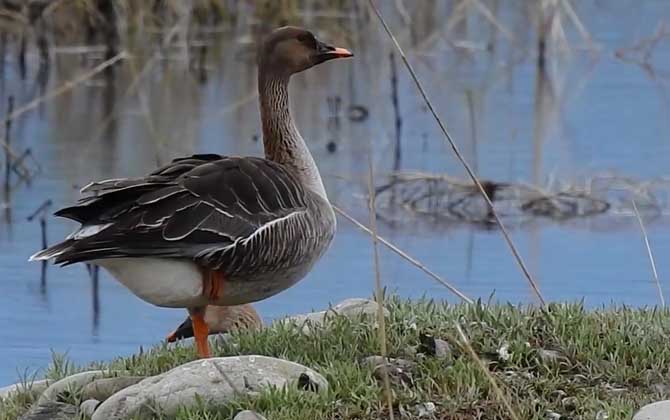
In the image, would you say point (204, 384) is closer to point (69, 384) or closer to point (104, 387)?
point (104, 387)

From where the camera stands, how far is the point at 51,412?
5891mm

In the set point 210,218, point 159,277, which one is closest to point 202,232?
point 210,218

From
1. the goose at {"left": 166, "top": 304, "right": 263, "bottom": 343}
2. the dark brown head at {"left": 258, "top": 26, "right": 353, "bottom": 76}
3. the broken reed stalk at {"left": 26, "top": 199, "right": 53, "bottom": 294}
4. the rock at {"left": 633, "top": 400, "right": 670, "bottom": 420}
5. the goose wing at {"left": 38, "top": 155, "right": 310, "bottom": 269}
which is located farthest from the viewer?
the broken reed stalk at {"left": 26, "top": 199, "right": 53, "bottom": 294}

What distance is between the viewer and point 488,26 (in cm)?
2002

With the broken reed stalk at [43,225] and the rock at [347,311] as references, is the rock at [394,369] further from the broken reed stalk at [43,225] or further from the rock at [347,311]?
the broken reed stalk at [43,225]

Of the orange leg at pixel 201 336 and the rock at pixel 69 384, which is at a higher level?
the orange leg at pixel 201 336

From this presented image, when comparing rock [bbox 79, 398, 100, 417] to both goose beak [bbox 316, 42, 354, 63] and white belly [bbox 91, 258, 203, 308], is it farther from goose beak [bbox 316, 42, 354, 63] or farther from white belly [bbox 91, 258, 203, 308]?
goose beak [bbox 316, 42, 354, 63]

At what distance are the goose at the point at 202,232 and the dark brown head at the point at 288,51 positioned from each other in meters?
0.66

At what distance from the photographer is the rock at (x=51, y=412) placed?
19.2 feet

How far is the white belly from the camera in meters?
6.30

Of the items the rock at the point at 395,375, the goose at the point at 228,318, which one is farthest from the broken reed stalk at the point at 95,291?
the rock at the point at 395,375

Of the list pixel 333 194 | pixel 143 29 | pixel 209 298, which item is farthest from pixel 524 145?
pixel 209 298

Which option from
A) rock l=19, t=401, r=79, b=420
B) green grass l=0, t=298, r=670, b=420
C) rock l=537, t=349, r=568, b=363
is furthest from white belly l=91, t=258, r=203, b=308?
rock l=537, t=349, r=568, b=363

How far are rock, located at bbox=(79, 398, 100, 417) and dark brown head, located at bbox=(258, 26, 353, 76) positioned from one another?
2201 mm
